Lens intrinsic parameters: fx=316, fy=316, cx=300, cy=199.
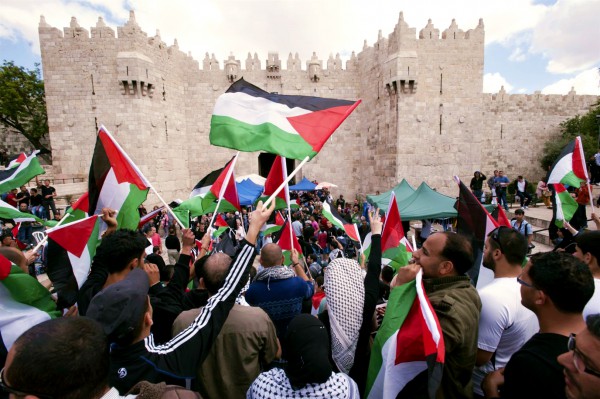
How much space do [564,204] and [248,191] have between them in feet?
29.2

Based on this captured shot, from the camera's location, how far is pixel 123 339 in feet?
5.16

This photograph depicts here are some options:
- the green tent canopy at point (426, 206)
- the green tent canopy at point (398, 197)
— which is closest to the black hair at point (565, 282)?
the green tent canopy at point (426, 206)

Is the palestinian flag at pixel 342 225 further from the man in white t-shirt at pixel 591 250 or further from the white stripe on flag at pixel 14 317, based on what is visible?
the white stripe on flag at pixel 14 317

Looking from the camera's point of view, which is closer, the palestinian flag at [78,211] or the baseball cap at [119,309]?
the baseball cap at [119,309]

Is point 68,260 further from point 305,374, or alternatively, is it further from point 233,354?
point 305,374

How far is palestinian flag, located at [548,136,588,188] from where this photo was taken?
5.22m

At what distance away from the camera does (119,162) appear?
3.71m

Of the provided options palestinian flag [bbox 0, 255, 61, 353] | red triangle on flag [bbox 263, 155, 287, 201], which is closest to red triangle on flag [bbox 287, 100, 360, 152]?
red triangle on flag [bbox 263, 155, 287, 201]

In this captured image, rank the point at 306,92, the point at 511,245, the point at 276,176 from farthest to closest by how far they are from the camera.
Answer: the point at 306,92
the point at 276,176
the point at 511,245

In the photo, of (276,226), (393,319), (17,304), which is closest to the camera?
(393,319)

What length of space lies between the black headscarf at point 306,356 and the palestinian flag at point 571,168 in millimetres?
5737

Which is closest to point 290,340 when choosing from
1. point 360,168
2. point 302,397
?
point 302,397

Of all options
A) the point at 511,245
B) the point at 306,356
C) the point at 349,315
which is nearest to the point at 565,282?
the point at 511,245

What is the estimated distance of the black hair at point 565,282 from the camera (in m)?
1.59
